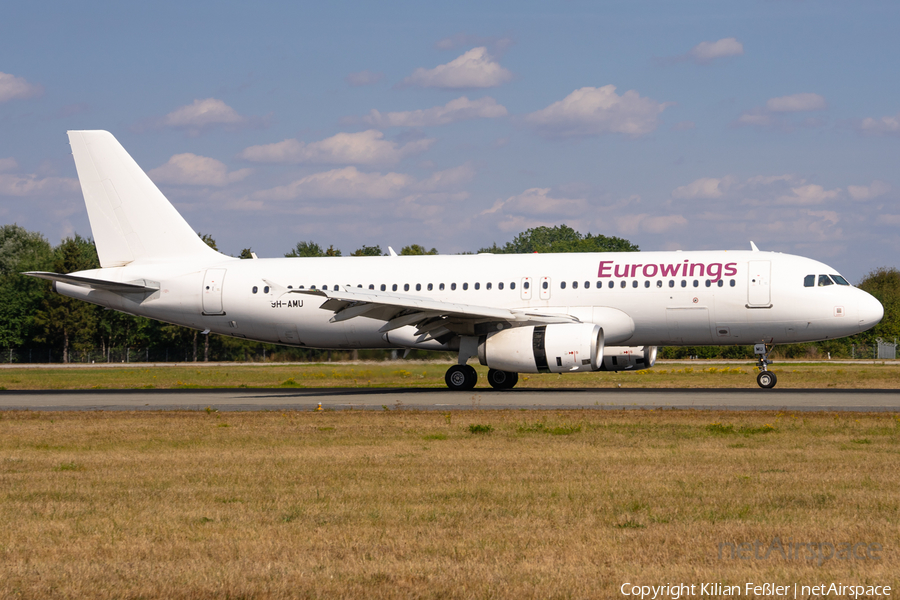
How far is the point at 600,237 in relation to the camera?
127938 millimetres

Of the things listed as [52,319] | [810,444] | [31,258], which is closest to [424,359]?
[810,444]

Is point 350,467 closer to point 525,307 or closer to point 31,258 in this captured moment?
point 525,307

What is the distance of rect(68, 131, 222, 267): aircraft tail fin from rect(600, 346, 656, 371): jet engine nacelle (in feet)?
45.9

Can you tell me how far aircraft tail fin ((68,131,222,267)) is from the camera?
32.1m

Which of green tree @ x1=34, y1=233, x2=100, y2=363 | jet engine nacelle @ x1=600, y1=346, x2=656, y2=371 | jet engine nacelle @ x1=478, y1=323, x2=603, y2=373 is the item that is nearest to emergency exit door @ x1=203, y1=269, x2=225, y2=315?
jet engine nacelle @ x1=478, y1=323, x2=603, y2=373

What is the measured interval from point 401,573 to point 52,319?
262 feet

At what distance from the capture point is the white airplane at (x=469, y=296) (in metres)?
26.5

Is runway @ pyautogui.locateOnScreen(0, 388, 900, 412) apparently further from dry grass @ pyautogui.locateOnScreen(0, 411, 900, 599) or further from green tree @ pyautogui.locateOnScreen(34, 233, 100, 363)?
green tree @ pyautogui.locateOnScreen(34, 233, 100, 363)

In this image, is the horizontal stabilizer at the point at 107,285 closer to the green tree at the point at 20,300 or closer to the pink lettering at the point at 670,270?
the pink lettering at the point at 670,270

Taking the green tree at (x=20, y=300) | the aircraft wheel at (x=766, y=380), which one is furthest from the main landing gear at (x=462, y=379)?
the green tree at (x=20, y=300)

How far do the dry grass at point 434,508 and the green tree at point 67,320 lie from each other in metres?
66.4

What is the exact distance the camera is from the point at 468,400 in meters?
24.4

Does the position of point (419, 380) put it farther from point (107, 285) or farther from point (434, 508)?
point (434, 508)

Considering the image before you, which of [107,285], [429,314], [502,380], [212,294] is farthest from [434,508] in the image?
[107,285]
